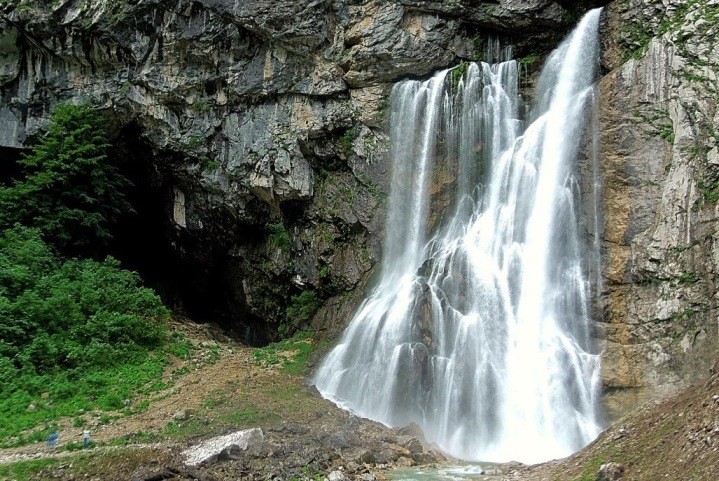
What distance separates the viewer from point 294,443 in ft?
37.0

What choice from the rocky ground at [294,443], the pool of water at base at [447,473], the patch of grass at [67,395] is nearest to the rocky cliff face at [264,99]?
the rocky ground at [294,443]

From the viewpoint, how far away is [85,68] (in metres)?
24.4

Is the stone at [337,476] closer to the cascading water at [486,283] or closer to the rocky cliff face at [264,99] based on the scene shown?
the cascading water at [486,283]

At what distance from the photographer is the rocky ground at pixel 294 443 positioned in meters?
7.63

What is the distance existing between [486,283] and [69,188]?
16.5m

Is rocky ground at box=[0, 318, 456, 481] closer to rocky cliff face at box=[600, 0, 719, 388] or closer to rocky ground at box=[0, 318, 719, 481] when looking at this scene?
rocky ground at box=[0, 318, 719, 481]

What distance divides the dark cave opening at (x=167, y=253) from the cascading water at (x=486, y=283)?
374 inches

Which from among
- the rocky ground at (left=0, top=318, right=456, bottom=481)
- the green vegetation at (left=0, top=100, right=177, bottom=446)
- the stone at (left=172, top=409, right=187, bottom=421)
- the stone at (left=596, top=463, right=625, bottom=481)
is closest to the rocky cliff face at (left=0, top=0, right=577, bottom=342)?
the green vegetation at (left=0, top=100, right=177, bottom=446)

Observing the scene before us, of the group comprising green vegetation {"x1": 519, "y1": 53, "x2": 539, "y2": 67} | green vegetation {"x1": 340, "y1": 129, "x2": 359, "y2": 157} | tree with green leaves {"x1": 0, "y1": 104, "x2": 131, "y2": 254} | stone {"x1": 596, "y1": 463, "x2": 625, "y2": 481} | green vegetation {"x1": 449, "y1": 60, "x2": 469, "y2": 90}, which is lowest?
stone {"x1": 596, "y1": 463, "x2": 625, "y2": 481}

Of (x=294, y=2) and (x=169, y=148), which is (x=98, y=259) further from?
(x=294, y=2)

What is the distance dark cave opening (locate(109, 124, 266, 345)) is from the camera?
25906 mm

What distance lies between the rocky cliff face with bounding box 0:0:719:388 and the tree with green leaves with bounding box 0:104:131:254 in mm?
1669

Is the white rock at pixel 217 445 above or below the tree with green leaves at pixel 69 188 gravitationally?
below

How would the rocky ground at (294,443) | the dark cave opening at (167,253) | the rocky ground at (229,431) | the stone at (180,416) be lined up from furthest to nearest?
the dark cave opening at (167,253)
the stone at (180,416)
the rocky ground at (229,431)
the rocky ground at (294,443)
